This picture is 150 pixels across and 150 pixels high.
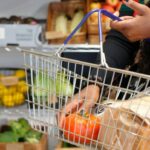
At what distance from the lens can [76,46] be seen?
1.78 m

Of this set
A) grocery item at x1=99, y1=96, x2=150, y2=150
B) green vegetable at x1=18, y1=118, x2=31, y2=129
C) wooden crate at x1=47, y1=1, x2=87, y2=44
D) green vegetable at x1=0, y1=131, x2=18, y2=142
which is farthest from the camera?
wooden crate at x1=47, y1=1, x2=87, y2=44

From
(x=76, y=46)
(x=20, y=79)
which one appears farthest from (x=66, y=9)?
(x=20, y=79)

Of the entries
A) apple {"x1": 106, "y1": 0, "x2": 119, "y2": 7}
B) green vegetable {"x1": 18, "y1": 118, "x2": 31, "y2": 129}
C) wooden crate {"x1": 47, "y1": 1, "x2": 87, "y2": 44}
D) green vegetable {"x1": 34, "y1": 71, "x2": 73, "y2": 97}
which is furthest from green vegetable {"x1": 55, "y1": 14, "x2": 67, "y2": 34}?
green vegetable {"x1": 34, "y1": 71, "x2": 73, "y2": 97}

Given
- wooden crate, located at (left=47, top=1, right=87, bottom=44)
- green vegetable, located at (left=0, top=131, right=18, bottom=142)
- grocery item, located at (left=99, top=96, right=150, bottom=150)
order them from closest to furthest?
grocery item, located at (left=99, top=96, right=150, bottom=150) → green vegetable, located at (left=0, top=131, right=18, bottom=142) → wooden crate, located at (left=47, top=1, right=87, bottom=44)

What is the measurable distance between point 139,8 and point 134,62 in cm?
43

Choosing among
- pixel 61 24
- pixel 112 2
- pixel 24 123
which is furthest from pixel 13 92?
pixel 112 2

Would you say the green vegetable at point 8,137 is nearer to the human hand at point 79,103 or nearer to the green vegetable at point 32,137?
the green vegetable at point 32,137

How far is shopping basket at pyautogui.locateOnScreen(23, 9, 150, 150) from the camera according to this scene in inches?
22.7

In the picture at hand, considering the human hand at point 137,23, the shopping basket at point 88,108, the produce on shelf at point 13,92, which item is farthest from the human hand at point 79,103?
the produce on shelf at point 13,92

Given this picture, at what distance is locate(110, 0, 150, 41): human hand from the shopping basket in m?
0.03

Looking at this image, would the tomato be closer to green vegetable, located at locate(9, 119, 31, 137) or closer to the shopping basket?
the shopping basket

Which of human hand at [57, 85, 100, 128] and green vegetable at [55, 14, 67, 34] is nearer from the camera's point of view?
human hand at [57, 85, 100, 128]

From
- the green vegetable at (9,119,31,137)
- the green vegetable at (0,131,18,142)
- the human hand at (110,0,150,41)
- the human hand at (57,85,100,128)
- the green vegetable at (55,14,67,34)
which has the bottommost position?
the green vegetable at (0,131,18,142)

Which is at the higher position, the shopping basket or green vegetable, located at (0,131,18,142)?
the shopping basket
